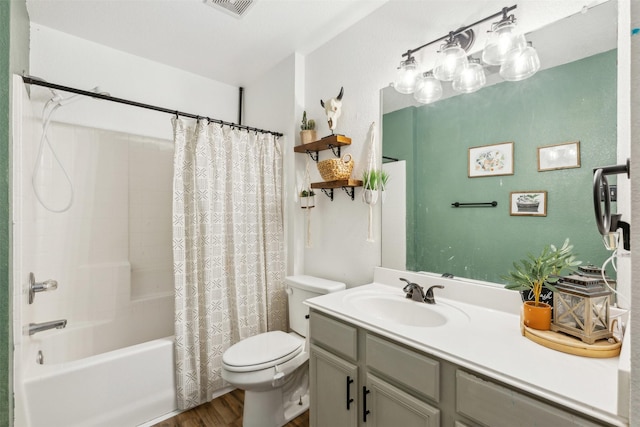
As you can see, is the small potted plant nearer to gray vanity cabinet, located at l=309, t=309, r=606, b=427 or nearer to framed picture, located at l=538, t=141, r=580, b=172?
gray vanity cabinet, located at l=309, t=309, r=606, b=427

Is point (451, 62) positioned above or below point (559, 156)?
above

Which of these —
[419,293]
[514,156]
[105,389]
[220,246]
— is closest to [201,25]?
[220,246]

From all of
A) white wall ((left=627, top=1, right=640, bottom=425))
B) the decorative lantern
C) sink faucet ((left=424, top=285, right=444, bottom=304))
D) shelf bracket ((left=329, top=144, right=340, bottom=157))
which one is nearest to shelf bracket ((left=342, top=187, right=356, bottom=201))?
shelf bracket ((left=329, top=144, right=340, bottom=157))

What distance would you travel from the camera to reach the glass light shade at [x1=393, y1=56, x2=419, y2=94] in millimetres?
1596

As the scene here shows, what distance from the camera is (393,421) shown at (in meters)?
1.12

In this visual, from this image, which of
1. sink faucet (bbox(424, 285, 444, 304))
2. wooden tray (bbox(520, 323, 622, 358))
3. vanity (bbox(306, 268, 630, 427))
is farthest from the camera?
sink faucet (bbox(424, 285, 444, 304))

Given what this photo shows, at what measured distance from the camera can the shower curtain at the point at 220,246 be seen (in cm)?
191

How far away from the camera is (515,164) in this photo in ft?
4.24

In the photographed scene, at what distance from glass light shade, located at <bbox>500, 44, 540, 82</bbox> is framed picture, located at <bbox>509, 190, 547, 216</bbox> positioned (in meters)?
0.49

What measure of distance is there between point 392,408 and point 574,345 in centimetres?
64

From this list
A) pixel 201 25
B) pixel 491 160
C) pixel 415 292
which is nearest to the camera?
pixel 491 160

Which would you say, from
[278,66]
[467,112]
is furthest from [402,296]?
[278,66]

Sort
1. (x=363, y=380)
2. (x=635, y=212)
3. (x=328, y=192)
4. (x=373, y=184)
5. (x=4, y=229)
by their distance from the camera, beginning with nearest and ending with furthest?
(x=635, y=212) < (x=4, y=229) < (x=363, y=380) < (x=373, y=184) < (x=328, y=192)

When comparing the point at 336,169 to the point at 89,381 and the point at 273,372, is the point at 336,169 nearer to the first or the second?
the point at 273,372
